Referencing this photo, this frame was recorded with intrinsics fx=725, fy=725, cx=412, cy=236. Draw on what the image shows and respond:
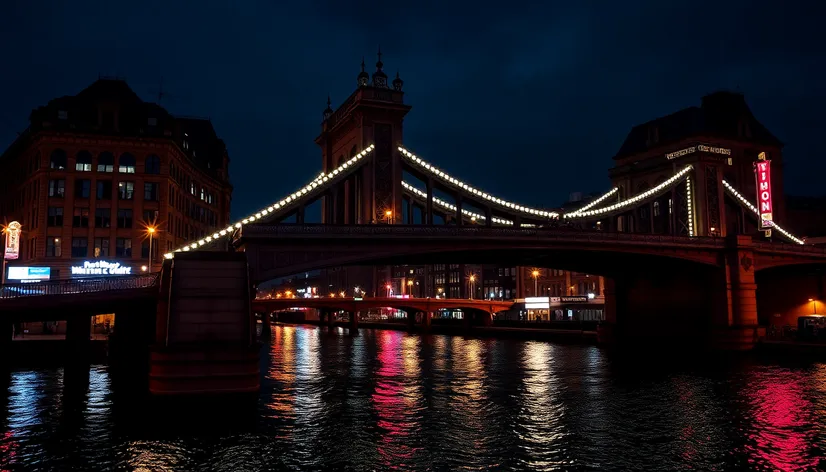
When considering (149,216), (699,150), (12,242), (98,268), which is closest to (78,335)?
(12,242)

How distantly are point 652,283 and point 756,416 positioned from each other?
141 ft

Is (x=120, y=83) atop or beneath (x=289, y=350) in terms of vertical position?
atop

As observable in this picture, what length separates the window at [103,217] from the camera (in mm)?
76375

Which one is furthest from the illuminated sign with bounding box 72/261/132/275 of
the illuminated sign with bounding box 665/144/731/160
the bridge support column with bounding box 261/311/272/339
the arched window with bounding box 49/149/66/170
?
the illuminated sign with bounding box 665/144/731/160

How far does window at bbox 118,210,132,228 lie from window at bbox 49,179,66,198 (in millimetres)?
5826

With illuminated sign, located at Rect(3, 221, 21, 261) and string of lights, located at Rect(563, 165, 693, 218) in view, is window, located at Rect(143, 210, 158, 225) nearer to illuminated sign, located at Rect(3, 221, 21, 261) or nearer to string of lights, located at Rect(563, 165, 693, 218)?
illuminated sign, located at Rect(3, 221, 21, 261)

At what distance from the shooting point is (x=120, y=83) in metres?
80.8

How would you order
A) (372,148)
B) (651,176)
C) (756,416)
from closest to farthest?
1. (756,416)
2. (372,148)
3. (651,176)

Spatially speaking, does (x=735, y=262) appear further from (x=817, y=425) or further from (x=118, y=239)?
(x=118, y=239)

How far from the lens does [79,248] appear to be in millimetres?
75188

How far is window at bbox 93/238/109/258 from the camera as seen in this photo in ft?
248

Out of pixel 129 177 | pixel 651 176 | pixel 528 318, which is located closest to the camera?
pixel 129 177

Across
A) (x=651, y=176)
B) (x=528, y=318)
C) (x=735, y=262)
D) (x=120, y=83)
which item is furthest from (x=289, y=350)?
(x=528, y=318)

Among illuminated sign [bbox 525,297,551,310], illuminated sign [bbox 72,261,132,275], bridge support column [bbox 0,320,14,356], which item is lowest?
bridge support column [bbox 0,320,14,356]
